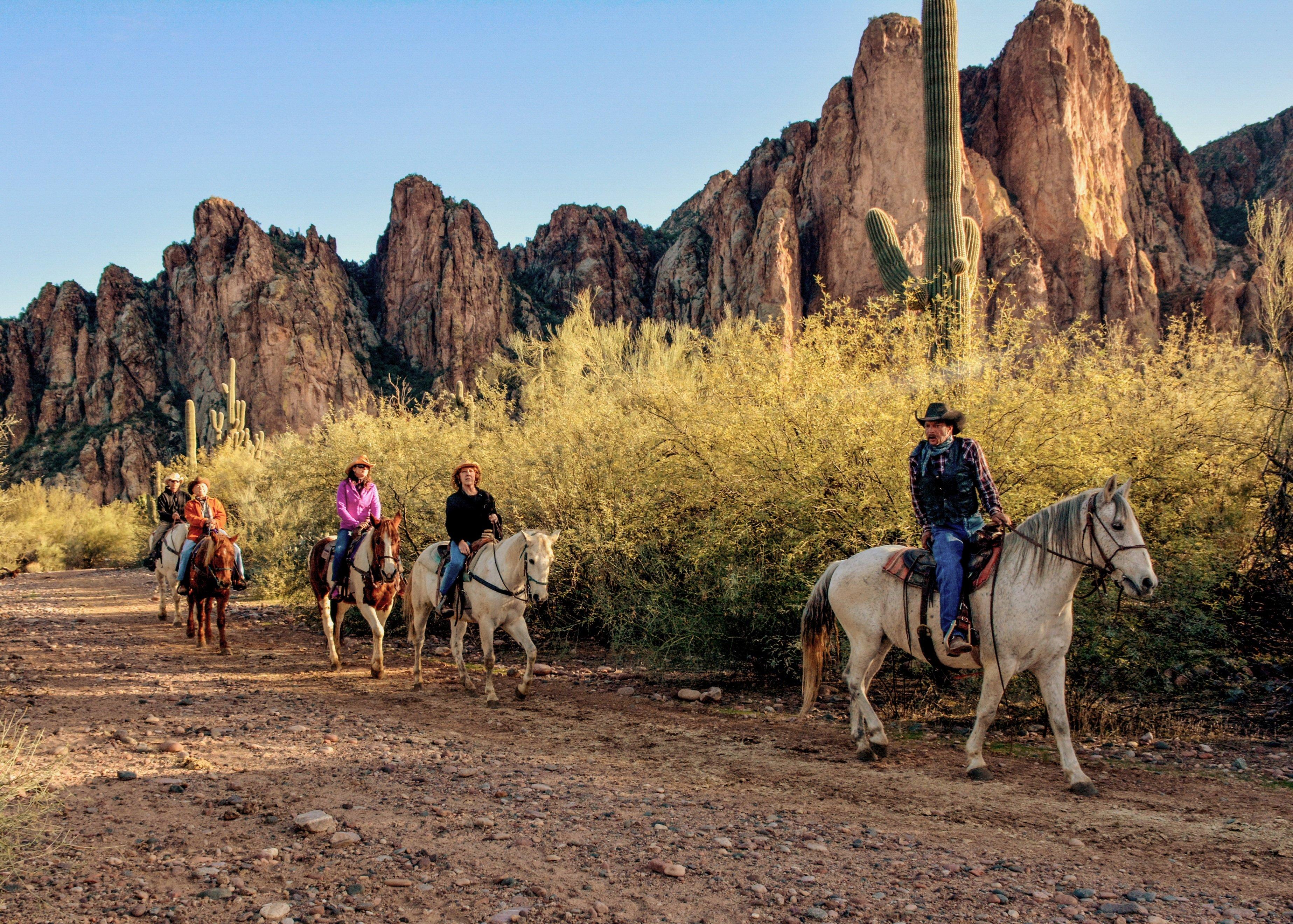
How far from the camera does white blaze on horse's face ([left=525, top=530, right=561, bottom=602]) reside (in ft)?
24.5

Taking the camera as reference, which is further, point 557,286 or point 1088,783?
point 557,286

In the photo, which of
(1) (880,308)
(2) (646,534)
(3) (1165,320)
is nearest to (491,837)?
(2) (646,534)

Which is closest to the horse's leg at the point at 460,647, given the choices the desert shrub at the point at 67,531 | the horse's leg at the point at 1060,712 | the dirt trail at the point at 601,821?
the dirt trail at the point at 601,821

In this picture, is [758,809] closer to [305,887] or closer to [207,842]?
[305,887]

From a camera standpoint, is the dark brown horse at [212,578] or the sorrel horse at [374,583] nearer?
the sorrel horse at [374,583]

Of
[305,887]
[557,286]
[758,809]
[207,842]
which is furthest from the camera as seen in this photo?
[557,286]

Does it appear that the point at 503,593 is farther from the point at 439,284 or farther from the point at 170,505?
the point at 439,284

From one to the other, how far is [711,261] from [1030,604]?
205ft

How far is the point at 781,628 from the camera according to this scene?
8.41m

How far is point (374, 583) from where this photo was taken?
9.32 m

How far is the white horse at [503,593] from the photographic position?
762 cm

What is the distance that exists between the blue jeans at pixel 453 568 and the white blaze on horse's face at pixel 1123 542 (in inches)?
235

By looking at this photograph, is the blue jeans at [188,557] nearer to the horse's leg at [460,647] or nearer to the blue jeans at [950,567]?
the horse's leg at [460,647]

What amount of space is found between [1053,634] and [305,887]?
4640mm
